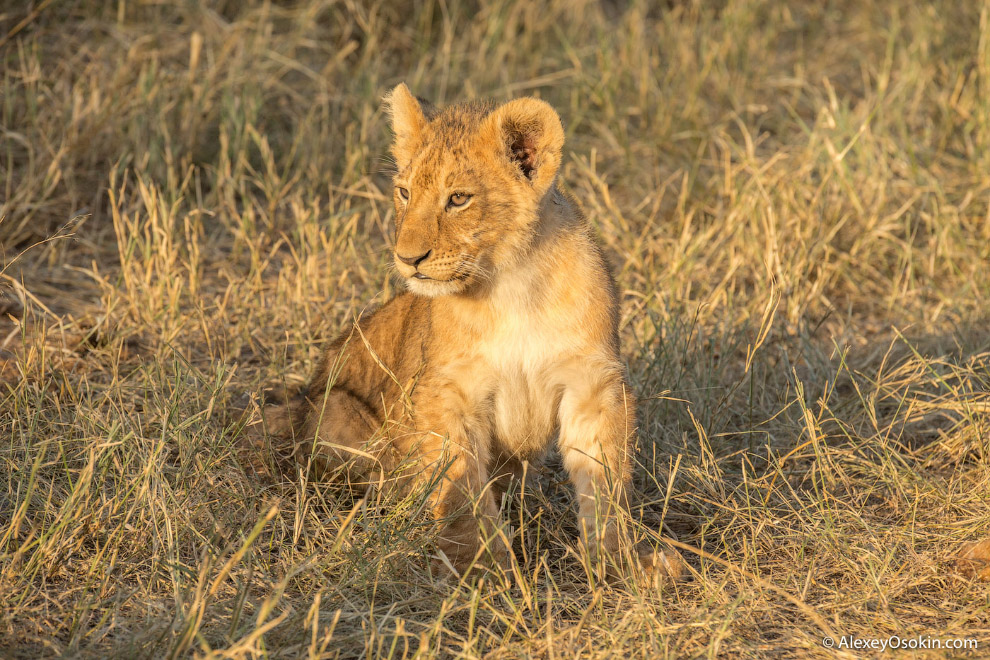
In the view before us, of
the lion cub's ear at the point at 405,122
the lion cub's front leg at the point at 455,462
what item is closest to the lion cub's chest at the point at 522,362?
the lion cub's front leg at the point at 455,462

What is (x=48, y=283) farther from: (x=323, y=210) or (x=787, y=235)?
(x=787, y=235)

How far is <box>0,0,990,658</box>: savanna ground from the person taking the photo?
3.42m

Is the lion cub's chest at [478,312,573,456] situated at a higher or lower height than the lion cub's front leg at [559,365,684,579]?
higher

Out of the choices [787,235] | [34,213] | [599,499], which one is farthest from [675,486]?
[34,213]

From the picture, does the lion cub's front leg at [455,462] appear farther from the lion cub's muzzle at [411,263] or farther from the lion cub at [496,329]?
the lion cub's muzzle at [411,263]

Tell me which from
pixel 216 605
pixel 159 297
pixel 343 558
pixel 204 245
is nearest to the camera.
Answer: pixel 216 605

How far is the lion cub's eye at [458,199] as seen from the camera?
3.68m

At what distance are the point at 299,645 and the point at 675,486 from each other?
6.06 feet

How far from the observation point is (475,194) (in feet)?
12.1

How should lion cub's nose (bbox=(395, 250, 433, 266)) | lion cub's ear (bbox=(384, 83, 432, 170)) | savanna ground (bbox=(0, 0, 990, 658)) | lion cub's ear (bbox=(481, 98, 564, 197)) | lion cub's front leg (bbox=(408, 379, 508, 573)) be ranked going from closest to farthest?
savanna ground (bbox=(0, 0, 990, 658)) → lion cub's nose (bbox=(395, 250, 433, 266)) → lion cub's ear (bbox=(481, 98, 564, 197)) → lion cub's front leg (bbox=(408, 379, 508, 573)) → lion cub's ear (bbox=(384, 83, 432, 170))

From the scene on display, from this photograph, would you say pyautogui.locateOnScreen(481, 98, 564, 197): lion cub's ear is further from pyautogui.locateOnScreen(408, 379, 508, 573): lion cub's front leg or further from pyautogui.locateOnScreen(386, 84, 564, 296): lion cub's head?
pyautogui.locateOnScreen(408, 379, 508, 573): lion cub's front leg

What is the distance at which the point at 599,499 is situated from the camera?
3.65 meters

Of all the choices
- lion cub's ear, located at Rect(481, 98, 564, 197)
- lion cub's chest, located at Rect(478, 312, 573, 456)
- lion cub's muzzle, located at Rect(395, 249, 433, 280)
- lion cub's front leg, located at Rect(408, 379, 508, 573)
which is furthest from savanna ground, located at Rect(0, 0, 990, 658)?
lion cub's ear, located at Rect(481, 98, 564, 197)

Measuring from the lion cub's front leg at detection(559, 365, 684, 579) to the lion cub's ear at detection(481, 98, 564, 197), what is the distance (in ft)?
2.35
